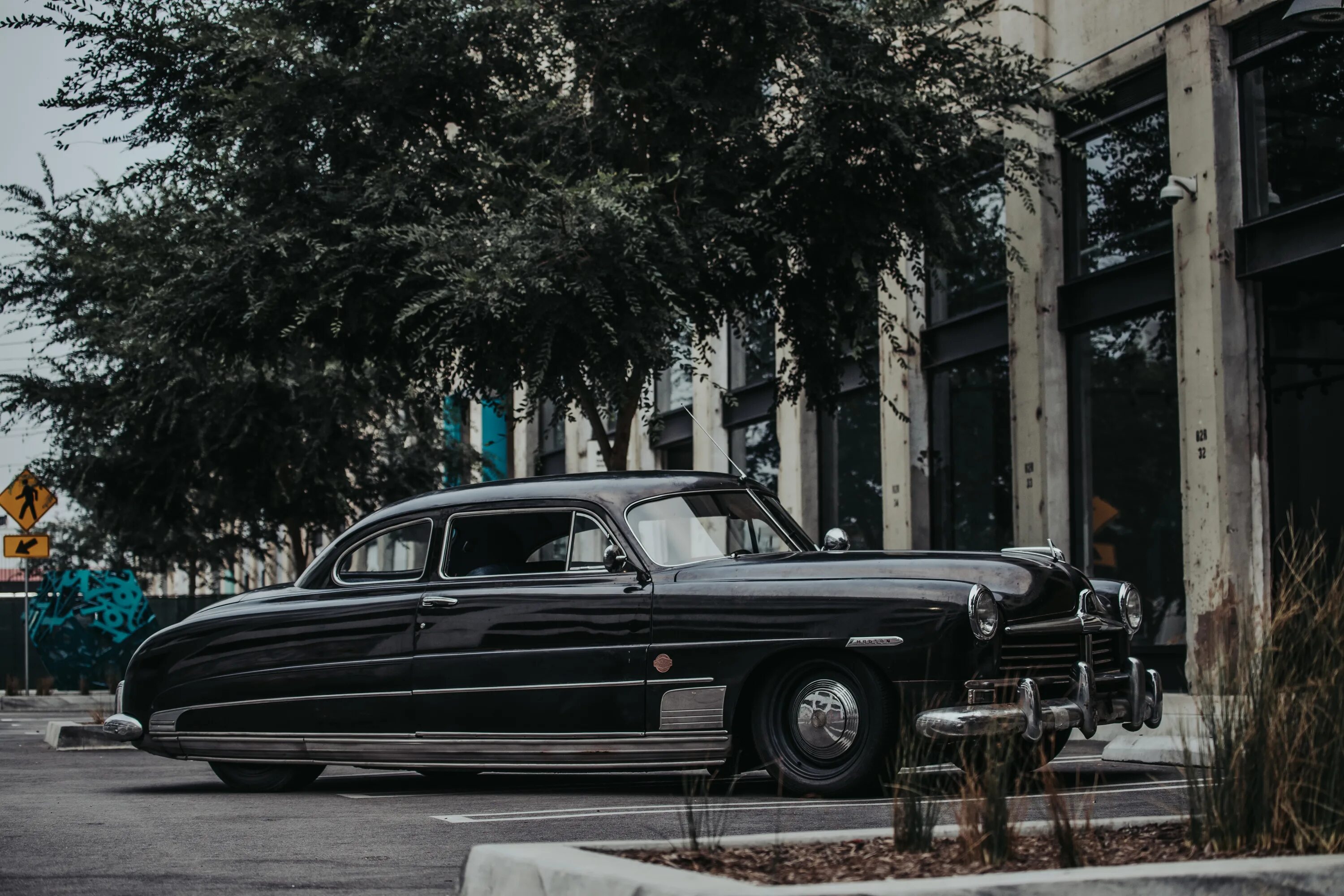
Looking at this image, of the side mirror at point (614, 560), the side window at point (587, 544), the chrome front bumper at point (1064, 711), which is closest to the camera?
the chrome front bumper at point (1064, 711)

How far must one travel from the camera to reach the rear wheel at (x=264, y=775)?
1074 cm

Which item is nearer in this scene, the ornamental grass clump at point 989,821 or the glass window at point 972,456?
the ornamental grass clump at point 989,821

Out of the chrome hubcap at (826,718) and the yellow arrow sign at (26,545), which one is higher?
the yellow arrow sign at (26,545)

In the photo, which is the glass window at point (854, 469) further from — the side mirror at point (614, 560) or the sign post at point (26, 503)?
the side mirror at point (614, 560)

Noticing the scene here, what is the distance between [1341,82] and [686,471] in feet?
25.0

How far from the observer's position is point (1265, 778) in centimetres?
489

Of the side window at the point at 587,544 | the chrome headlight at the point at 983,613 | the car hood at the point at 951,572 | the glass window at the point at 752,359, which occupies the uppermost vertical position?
the glass window at the point at 752,359

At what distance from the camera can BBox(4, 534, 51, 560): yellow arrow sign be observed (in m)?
24.9

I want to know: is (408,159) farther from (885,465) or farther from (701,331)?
(885,465)

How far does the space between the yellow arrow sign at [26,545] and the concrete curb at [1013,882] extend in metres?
21.7

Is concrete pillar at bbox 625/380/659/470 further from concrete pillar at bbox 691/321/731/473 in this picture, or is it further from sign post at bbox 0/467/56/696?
sign post at bbox 0/467/56/696

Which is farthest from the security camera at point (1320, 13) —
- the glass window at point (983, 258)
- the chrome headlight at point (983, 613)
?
the glass window at point (983, 258)

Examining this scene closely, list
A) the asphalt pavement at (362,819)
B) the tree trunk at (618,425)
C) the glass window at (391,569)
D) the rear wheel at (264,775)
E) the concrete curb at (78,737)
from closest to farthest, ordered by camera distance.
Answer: the asphalt pavement at (362,819) → the glass window at (391,569) → the rear wheel at (264,775) → the concrete curb at (78,737) → the tree trunk at (618,425)

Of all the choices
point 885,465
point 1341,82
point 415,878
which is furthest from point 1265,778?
point 885,465
